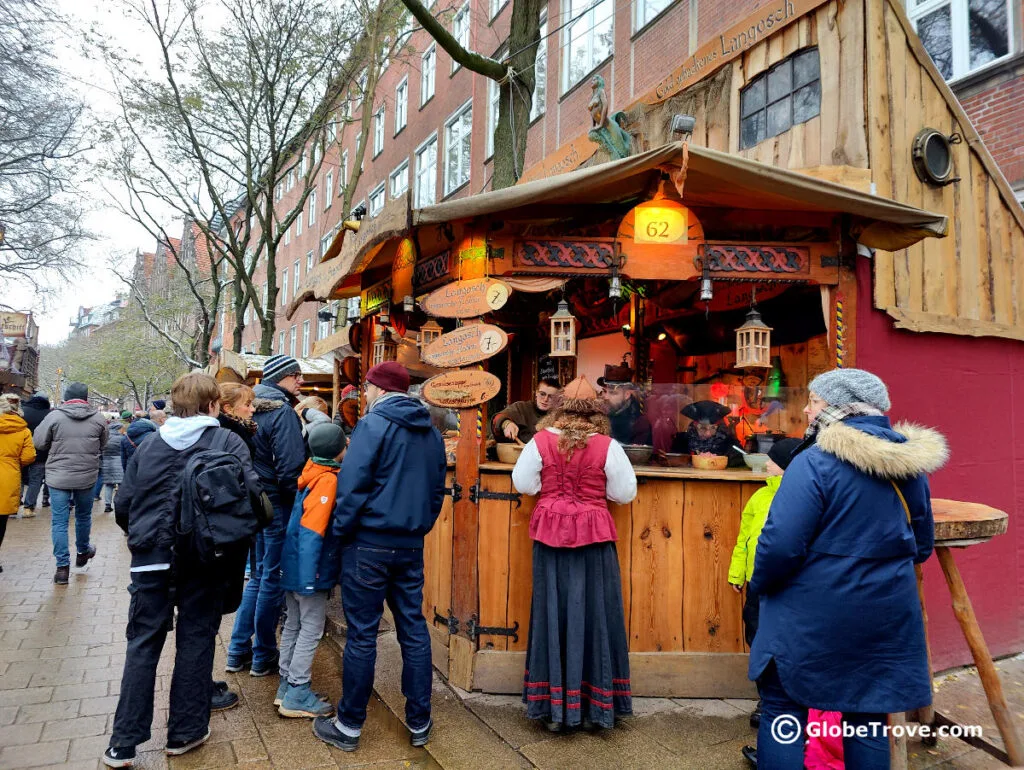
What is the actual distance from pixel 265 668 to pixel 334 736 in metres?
1.13

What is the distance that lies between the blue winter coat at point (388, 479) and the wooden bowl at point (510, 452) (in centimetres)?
112

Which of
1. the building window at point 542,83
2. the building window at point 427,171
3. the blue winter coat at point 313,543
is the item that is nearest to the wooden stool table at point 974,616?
the blue winter coat at point 313,543

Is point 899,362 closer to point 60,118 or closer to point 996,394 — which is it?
point 996,394

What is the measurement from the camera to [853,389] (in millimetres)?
2559

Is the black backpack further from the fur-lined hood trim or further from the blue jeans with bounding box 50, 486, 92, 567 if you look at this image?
the blue jeans with bounding box 50, 486, 92, 567

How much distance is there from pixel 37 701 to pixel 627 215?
4.82 metres

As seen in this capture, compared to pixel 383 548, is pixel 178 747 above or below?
below

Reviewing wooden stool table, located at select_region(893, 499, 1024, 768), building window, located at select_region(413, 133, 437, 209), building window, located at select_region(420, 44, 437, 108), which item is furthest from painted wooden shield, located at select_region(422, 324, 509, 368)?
building window, located at select_region(420, 44, 437, 108)

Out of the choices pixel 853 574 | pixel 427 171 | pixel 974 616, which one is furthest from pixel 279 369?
pixel 427 171

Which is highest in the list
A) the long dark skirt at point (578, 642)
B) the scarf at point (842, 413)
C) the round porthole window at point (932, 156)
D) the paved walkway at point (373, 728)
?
the round porthole window at point (932, 156)

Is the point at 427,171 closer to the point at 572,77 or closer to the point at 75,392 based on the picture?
the point at 572,77

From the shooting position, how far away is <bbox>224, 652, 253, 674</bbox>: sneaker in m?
4.32

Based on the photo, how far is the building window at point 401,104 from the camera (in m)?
20.5

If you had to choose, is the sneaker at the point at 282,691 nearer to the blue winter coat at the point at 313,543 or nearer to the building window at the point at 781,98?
the blue winter coat at the point at 313,543
